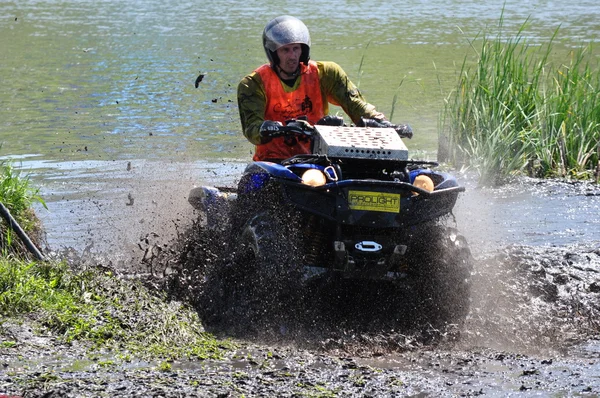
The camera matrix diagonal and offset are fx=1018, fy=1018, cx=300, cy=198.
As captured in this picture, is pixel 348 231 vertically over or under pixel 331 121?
under

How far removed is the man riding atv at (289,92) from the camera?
7.67 metres

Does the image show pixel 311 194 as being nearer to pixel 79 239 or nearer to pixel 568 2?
pixel 79 239

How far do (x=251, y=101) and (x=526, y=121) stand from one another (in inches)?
189

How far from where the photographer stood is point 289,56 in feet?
25.3

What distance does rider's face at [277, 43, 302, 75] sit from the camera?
771 cm

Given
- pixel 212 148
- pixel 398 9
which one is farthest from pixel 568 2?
pixel 212 148

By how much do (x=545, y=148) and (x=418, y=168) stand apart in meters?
5.01

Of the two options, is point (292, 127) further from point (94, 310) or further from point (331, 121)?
point (94, 310)

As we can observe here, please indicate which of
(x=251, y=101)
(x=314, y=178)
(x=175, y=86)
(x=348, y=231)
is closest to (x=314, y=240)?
(x=348, y=231)

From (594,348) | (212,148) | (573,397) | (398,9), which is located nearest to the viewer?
(573,397)

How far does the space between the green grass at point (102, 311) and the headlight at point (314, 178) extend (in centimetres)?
112

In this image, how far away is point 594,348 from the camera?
6273 millimetres

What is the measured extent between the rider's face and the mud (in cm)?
141

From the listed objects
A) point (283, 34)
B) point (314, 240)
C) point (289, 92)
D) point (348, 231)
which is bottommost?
point (314, 240)
